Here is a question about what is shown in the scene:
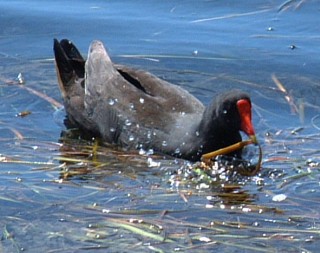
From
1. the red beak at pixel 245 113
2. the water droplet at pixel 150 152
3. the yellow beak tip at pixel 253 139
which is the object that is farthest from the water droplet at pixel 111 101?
the yellow beak tip at pixel 253 139

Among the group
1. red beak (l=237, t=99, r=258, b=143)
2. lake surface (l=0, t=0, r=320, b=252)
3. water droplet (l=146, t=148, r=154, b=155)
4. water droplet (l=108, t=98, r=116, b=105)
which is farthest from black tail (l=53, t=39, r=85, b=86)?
red beak (l=237, t=99, r=258, b=143)

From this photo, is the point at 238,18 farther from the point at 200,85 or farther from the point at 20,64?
the point at 20,64

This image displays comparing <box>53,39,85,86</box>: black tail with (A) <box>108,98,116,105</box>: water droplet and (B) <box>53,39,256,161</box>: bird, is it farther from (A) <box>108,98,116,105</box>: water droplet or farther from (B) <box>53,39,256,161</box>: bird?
(A) <box>108,98,116,105</box>: water droplet

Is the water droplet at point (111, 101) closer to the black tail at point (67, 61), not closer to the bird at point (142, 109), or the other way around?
the bird at point (142, 109)

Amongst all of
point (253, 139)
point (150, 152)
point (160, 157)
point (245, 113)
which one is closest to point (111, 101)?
point (150, 152)

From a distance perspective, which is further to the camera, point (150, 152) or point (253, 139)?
point (150, 152)

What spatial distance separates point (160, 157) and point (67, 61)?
1493mm

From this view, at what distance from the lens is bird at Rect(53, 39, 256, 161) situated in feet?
25.7

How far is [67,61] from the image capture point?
29.7 ft

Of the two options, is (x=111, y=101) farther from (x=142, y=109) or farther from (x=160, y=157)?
(x=160, y=157)

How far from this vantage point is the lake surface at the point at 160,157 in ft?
20.6

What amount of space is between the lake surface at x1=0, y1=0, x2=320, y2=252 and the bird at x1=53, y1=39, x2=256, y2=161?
0.16m

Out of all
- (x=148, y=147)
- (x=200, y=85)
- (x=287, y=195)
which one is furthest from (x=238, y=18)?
(x=287, y=195)

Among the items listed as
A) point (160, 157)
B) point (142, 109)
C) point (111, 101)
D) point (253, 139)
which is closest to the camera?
point (253, 139)
